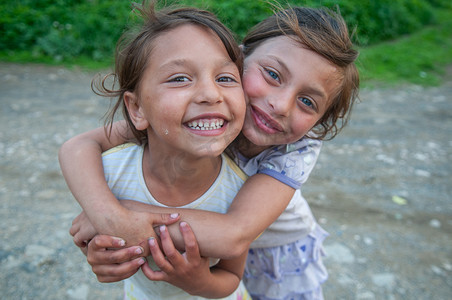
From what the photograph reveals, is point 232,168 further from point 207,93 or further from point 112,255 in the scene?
point 112,255

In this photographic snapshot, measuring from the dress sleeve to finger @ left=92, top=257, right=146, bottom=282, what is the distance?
60 centimetres

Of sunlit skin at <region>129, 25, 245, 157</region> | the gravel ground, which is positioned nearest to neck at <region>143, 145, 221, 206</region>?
sunlit skin at <region>129, 25, 245, 157</region>

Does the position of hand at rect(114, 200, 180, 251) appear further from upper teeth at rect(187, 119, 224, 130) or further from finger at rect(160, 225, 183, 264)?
upper teeth at rect(187, 119, 224, 130)

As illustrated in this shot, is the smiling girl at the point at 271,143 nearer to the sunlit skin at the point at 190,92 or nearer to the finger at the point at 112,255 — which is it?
the finger at the point at 112,255

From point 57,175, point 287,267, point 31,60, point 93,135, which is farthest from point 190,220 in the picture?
point 31,60

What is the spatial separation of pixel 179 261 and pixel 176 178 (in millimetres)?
328

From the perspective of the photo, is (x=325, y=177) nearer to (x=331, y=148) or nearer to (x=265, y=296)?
(x=331, y=148)

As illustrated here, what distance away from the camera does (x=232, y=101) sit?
1328 mm

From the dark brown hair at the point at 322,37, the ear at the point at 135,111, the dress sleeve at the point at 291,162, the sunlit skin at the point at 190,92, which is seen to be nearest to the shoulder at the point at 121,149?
the ear at the point at 135,111

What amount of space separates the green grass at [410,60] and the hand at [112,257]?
5.99m

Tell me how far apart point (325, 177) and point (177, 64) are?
317 centimetres

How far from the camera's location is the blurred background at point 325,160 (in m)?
2.82

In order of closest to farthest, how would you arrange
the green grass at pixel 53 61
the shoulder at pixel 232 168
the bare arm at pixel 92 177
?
the bare arm at pixel 92 177, the shoulder at pixel 232 168, the green grass at pixel 53 61

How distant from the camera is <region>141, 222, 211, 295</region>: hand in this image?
130 centimetres
